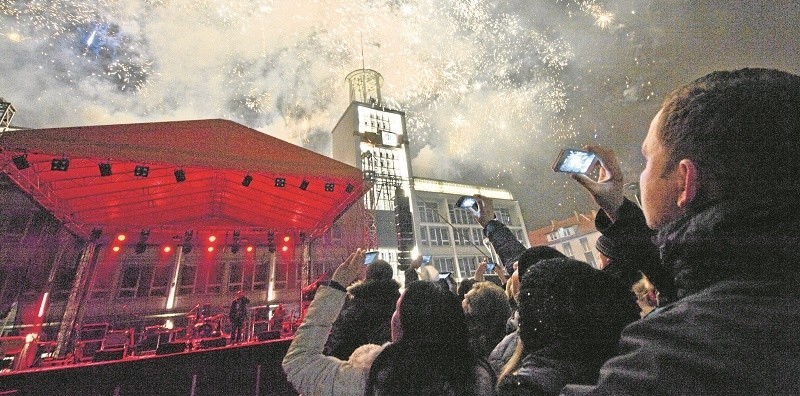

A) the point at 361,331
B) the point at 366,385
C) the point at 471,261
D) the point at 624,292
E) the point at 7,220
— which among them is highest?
the point at 7,220

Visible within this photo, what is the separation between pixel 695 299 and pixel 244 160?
8458 millimetres

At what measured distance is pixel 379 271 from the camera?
3.06 metres

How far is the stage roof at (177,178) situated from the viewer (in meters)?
6.68

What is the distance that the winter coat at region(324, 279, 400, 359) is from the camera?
2713 mm

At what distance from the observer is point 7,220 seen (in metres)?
16.8

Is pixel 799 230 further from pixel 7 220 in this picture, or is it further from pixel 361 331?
pixel 7 220

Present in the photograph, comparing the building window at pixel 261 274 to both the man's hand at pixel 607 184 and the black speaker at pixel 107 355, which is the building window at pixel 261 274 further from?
the man's hand at pixel 607 184

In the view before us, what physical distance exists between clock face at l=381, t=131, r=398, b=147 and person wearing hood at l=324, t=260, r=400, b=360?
115 feet

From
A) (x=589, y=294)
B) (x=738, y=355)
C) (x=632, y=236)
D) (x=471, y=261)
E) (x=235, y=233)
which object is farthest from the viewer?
(x=471, y=261)

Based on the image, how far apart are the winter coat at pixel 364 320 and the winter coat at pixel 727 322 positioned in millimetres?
2171

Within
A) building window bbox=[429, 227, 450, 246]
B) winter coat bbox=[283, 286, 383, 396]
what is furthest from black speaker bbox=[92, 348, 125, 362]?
building window bbox=[429, 227, 450, 246]

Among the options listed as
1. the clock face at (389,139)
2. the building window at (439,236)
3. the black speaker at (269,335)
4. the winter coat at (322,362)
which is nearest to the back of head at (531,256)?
the winter coat at (322,362)

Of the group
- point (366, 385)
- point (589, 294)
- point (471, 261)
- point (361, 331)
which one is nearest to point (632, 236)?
point (589, 294)

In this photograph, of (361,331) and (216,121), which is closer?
(361,331)
